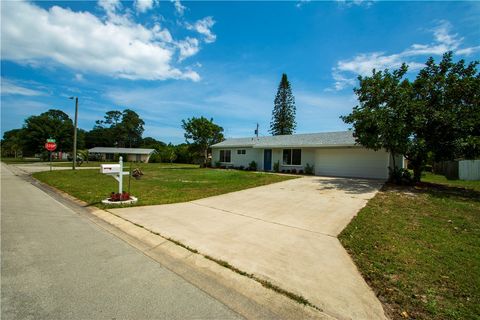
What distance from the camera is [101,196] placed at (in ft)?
28.4

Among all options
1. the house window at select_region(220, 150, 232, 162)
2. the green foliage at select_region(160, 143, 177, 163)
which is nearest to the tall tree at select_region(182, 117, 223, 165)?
the house window at select_region(220, 150, 232, 162)

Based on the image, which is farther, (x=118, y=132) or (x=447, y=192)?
(x=118, y=132)

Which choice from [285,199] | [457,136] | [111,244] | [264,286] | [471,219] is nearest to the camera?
[264,286]

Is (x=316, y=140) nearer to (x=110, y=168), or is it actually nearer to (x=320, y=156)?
(x=320, y=156)

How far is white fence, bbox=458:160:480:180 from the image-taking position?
54.1 ft

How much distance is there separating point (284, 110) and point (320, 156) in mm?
24470

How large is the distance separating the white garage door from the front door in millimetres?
4295

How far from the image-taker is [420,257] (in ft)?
12.5

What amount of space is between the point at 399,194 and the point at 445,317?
8619 mm

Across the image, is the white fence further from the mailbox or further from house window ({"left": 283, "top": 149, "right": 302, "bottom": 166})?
the mailbox

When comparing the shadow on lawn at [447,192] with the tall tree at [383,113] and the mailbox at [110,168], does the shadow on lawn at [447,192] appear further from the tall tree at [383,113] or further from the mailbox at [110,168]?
the mailbox at [110,168]

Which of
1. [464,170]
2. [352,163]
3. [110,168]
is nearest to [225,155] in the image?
[352,163]

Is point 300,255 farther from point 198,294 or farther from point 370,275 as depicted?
point 198,294

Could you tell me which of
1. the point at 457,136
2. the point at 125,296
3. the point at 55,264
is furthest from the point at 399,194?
the point at 55,264
